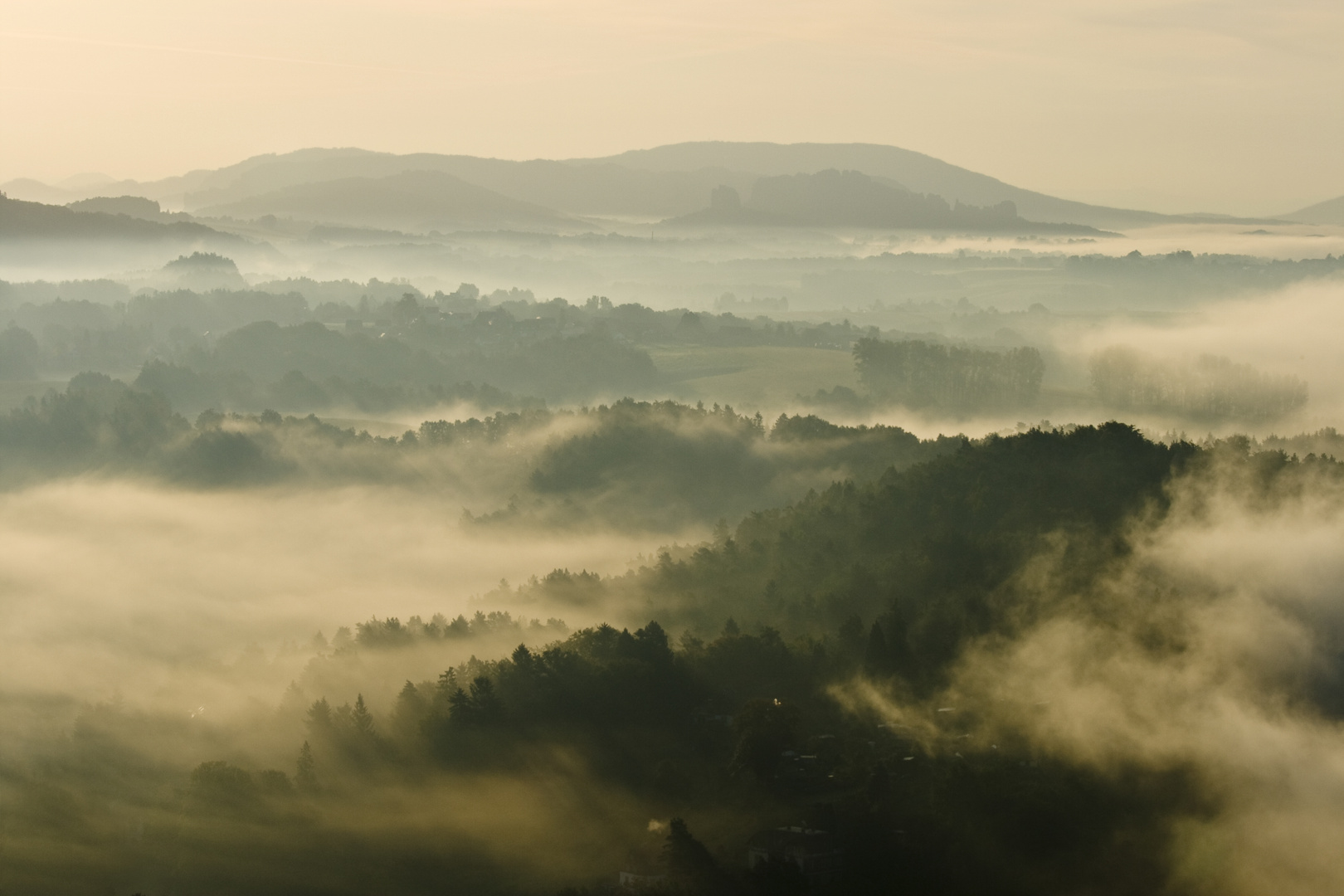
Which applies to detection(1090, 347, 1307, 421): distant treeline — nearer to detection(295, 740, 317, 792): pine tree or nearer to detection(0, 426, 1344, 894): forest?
detection(0, 426, 1344, 894): forest

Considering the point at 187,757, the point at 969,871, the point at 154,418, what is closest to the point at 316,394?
the point at 154,418

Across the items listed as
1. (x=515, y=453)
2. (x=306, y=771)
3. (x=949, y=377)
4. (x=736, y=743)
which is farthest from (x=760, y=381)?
(x=306, y=771)

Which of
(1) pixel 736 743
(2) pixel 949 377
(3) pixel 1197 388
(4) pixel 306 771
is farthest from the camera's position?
(2) pixel 949 377

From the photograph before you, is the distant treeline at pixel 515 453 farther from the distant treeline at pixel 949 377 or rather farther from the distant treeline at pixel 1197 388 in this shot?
the distant treeline at pixel 1197 388

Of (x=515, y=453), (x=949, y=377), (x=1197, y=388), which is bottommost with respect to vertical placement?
(x=515, y=453)

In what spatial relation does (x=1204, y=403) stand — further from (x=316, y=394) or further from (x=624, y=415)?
(x=316, y=394)

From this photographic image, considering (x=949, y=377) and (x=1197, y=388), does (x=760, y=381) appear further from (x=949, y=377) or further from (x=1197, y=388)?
(x=1197, y=388)

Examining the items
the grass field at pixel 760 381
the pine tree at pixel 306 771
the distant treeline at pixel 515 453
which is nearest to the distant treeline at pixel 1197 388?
the grass field at pixel 760 381
